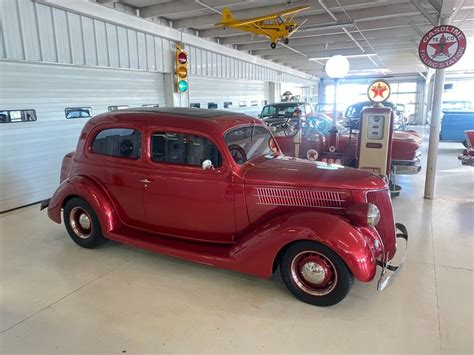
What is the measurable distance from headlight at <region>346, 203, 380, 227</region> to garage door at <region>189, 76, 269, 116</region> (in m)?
7.01

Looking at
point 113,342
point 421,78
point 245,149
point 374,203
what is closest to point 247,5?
point 245,149

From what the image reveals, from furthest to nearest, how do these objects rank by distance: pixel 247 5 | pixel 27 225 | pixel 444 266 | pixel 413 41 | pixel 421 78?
pixel 421 78, pixel 413 41, pixel 247 5, pixel 27 225, pixel 444 266

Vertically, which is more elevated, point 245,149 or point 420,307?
point 245,149

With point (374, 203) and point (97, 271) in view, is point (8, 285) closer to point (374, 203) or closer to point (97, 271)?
point (97, 271)

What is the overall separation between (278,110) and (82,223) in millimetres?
7034

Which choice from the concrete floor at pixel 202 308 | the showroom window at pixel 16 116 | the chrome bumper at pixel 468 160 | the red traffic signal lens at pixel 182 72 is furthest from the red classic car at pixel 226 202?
the red traffic signal lens at pixel 182 72

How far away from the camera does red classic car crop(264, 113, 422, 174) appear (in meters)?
5.97

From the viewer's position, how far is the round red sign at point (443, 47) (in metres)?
4.90

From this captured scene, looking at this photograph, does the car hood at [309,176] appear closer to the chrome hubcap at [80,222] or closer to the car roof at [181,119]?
the car roof at [181,119]

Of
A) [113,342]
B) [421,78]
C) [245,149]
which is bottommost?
[113,342]

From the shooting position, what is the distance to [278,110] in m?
9.82

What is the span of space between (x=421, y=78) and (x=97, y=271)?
24.3 m

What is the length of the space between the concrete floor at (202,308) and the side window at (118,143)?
3.65 ft

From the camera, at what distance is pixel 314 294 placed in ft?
9.22
